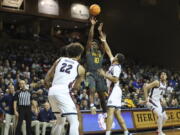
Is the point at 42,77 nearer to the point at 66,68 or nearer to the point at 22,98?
the point at 22,98

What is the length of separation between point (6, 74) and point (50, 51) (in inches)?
336

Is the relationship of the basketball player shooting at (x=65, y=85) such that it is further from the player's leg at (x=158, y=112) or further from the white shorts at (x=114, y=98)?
the player's leg at (x=158, y=112)

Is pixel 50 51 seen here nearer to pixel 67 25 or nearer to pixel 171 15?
pixel 67 25

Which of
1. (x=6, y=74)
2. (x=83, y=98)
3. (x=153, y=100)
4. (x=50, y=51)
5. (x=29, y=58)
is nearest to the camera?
(x=153, y=100)

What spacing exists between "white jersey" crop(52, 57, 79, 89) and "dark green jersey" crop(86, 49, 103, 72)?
10.2 ft

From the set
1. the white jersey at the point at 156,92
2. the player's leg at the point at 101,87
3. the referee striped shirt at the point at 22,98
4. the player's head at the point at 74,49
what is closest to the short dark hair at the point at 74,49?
the player's head at the point at 74,49

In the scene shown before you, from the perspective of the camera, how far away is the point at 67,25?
27.8 m

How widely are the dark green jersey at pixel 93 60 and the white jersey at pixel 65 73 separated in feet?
10.2

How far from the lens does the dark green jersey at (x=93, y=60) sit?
28.7ft

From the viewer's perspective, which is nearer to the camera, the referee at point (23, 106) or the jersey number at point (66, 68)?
the jersey number at point (66, 68)

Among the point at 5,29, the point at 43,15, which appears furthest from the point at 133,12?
the point at 5,29

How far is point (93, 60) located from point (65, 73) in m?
3.24

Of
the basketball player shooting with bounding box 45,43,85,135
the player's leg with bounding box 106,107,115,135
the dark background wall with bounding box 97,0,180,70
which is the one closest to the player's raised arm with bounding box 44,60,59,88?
the basketball player shooting with bounding box 45,43,85,135

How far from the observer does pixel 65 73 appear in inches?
221
